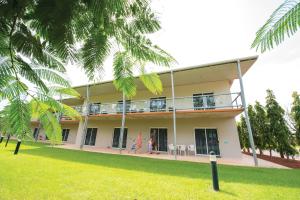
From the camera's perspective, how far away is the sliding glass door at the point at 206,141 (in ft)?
38.2

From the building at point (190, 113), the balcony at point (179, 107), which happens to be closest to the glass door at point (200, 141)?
the building at point (190, 113)

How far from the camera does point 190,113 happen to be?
1120 cm

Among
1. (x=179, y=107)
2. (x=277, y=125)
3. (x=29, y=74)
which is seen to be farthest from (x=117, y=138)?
(x=29, y=74)

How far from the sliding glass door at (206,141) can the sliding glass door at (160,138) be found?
253 cm

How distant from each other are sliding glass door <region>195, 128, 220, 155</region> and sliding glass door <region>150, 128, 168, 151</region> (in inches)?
99.5

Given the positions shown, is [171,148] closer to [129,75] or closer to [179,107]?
[179,107]

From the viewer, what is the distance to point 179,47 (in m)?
1.05

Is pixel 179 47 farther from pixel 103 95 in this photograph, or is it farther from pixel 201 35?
pixel 103 95

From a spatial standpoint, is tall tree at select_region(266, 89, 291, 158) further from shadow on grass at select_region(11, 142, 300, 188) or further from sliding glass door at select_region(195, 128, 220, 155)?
shadow on grass at select_region(11, 142, 300, 188)

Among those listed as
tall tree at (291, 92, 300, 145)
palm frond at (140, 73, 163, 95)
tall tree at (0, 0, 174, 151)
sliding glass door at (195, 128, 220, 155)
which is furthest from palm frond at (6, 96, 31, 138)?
tall tree at (291, 92, 300, 145)

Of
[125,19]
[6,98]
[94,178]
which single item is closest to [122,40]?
[125,19]

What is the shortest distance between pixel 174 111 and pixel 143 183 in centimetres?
722

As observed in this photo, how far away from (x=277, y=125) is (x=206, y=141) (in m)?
7.53

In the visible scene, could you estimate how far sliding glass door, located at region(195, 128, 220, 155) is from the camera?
11.6 meters
